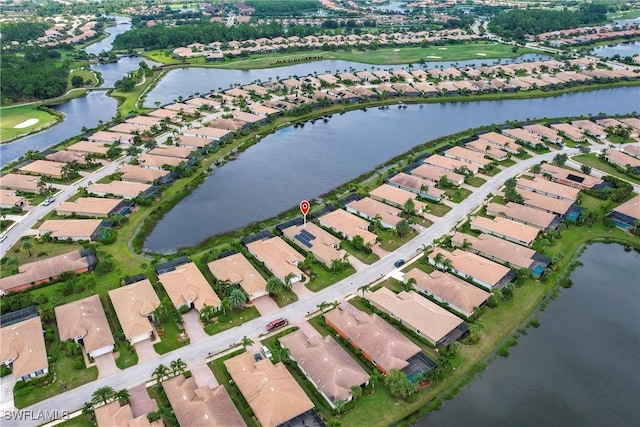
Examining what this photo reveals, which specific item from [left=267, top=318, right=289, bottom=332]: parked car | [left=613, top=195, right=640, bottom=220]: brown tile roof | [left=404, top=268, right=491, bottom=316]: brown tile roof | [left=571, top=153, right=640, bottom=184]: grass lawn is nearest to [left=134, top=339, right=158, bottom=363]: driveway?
[left=267, top=318, right=289, bottom=332]: parked car

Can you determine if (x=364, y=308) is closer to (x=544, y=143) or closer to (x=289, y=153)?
(x=289, y=153)

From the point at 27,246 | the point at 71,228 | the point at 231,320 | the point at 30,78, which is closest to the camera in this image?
the point at 231,320

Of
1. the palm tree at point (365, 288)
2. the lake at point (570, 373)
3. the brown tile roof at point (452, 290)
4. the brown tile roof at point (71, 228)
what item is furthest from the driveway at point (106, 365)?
the brown tile roof at point (452, 290)

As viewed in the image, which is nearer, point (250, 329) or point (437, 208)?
point (250, 329)

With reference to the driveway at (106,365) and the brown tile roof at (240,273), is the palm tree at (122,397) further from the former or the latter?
the brown tile roof at (240,273)

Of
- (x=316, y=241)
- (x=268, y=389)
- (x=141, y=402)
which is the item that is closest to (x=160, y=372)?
(x=141, y=402)

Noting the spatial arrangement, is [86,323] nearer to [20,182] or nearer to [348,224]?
[348,224]
